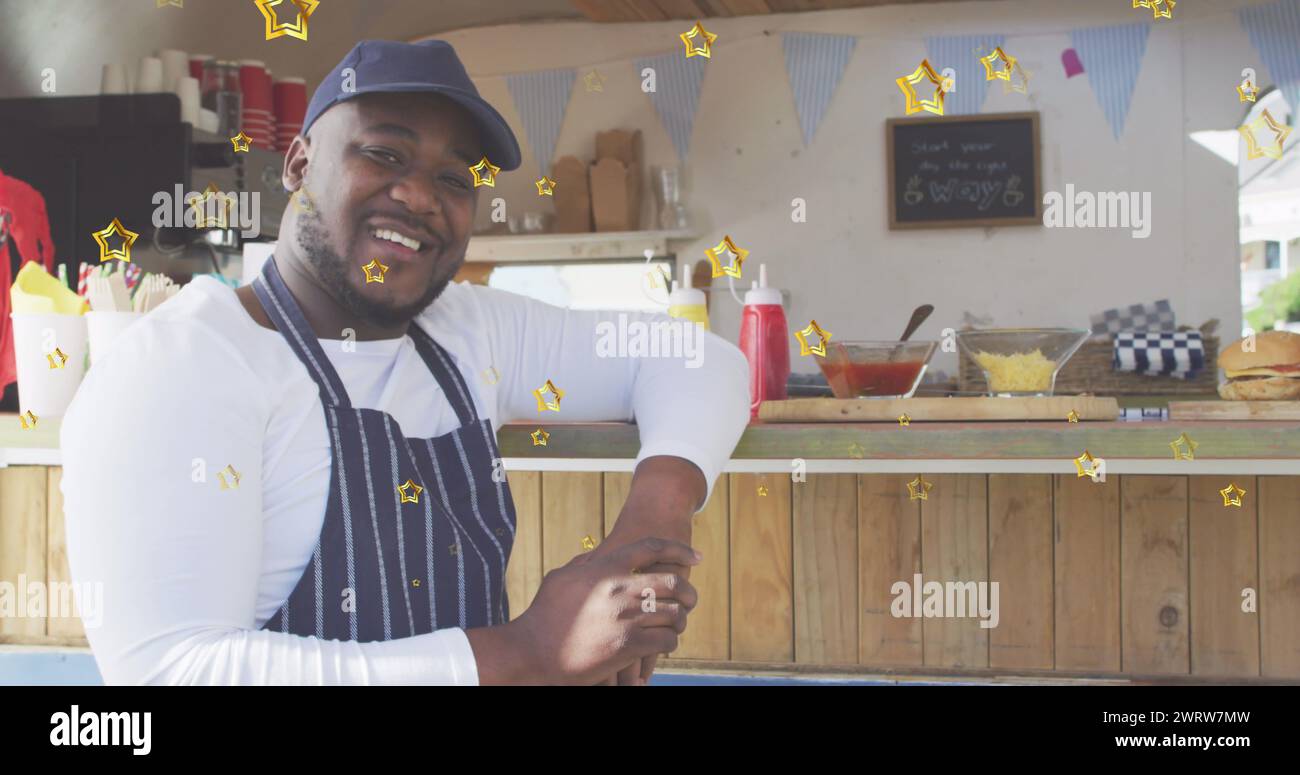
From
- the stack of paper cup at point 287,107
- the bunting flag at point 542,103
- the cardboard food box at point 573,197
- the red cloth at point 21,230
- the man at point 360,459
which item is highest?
the bunting flag at point 542,103

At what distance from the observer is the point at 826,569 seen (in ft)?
→ 5.41

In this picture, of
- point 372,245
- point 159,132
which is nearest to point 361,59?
point 372,245

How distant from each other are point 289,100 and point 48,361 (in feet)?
7.13

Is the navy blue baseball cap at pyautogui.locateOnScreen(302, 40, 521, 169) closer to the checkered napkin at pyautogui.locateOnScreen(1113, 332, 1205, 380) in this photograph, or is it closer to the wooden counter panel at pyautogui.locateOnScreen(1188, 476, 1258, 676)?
the wooden counter panel at pyautogui.locateOnScreen(1188, 476, 1258, 676)

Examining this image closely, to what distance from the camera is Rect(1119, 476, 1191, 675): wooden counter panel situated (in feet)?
5.18

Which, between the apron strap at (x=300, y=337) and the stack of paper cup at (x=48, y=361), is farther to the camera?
the stack of paper cup at (x=48, y=361)

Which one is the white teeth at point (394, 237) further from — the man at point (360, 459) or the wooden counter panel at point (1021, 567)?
the wooden counter panel at point (1021, 567)

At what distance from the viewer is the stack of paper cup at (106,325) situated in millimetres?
1465

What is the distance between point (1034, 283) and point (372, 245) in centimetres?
331

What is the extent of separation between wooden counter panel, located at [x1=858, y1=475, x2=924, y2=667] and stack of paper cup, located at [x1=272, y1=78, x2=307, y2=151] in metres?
2.52

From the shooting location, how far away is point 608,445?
1360mm

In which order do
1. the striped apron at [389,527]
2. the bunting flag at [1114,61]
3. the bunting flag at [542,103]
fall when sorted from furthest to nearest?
1. the bunting flag at [542,103]
2. the bunting flag at [1114,61]
3. the striped apron at [389,527]

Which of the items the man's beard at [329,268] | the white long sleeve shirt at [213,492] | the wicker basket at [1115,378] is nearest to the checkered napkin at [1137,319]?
the wicker basket at [1115,378]
